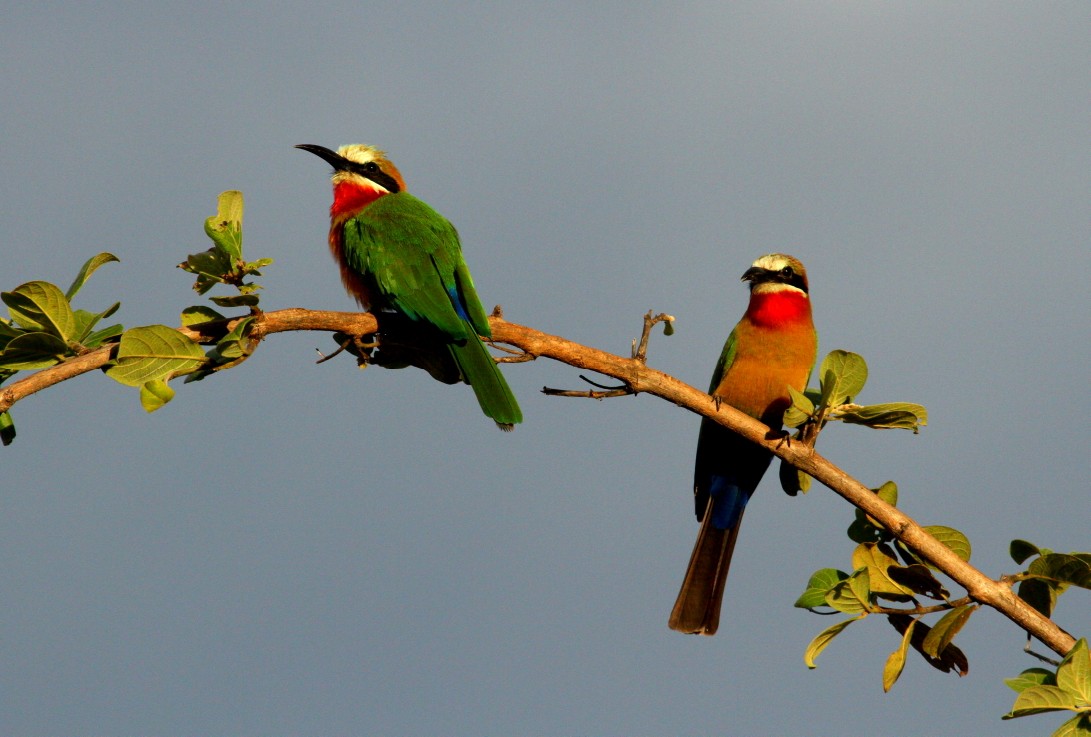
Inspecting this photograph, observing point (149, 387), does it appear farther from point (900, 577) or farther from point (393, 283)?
point (900, 577)

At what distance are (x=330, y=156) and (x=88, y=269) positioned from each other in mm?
3507

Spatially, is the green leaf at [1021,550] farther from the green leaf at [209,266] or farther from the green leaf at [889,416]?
the green leaf at [209,266]

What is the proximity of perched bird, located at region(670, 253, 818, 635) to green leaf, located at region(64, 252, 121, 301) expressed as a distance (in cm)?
305

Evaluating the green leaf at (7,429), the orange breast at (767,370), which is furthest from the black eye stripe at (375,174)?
the green leaf at (7,429)

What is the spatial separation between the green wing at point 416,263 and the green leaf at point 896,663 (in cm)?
199

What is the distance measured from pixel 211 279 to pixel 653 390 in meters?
1.42

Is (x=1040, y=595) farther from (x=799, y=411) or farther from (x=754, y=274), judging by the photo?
(x=754, y=274)

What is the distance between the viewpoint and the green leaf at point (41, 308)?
A: 108 inches

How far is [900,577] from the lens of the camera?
320 centimetres

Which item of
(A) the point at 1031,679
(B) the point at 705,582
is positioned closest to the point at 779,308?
(B) the point at 705,582

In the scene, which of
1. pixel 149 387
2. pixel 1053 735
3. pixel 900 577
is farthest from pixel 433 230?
pixel 1053 735

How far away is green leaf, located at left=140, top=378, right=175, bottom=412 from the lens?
9.58 ft

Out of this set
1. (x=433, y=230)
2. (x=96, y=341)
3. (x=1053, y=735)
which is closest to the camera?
(x=1053, y=735)

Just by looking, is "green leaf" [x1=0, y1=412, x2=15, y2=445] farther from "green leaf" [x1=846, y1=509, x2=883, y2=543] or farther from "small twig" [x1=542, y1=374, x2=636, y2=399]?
"green leaf" [x1=846, y1=509, x2=883, y2=543]
